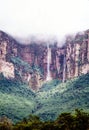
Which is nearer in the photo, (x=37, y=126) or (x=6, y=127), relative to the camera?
(x=37, y=126)

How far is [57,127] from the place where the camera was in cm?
11200

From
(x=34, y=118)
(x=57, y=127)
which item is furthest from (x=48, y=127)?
(x=34, y=118)

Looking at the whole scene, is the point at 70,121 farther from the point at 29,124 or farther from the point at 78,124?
the point at 29,124

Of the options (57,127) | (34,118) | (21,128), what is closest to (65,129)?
(57,127)

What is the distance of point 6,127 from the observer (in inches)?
5251

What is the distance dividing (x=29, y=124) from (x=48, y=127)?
628cm

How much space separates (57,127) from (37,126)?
662 cm

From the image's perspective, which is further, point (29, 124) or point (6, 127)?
point (6, 127)

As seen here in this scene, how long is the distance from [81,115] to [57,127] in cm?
561

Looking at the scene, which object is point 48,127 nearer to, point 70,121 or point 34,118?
point 70,121

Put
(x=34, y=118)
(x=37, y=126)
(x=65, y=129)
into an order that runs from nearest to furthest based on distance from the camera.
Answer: (x=65, y=129) → (x=37, y=126) → (x=34, y=118)

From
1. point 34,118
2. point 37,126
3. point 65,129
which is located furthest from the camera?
point 34,118

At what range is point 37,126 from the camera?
117062mm

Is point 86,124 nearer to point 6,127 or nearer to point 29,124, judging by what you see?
point 29,124
